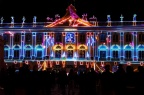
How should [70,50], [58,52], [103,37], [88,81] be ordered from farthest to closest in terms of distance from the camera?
[58,52], [70,50], [103,37], [88,81]

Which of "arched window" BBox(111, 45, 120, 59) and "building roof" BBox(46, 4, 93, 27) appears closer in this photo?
"arched window" BBox(111, 45, 120, 59)

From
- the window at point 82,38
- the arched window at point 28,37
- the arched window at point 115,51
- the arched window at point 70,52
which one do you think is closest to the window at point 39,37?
the arched window at point 28,37

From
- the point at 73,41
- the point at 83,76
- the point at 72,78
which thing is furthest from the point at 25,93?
the point at 73,41

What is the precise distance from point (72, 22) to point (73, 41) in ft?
10.0

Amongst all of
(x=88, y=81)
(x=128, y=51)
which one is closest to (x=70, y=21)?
(x=128, y=51)

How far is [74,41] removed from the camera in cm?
5966

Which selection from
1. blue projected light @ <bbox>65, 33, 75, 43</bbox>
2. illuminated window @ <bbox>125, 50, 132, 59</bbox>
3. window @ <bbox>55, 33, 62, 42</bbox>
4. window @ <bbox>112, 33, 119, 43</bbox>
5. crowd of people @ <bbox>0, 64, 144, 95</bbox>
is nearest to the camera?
crowd of people @ <bbox>0, 64, 144, 95</bbox>

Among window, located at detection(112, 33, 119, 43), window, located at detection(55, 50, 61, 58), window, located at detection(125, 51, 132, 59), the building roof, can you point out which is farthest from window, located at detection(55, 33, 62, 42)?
window, located at detection(125, 51, 132, 59)

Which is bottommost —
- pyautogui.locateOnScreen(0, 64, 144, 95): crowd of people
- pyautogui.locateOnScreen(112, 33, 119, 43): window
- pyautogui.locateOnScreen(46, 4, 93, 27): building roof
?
pyautogui.locateOnScreen(0, 64, 144, 95): crowd of people

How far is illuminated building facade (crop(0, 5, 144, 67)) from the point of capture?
57.9 meters

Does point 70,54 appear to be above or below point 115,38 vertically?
below

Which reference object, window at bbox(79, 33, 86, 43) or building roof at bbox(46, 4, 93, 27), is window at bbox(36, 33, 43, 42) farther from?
window at bbox(79, 33, 86, 43)

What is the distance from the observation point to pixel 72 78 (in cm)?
2225

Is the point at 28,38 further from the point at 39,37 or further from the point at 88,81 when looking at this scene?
the point at 88,81
